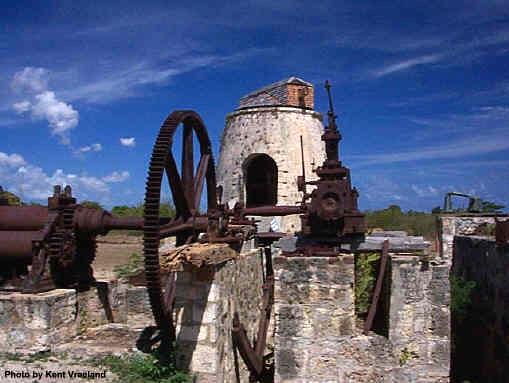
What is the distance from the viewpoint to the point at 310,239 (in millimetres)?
7926

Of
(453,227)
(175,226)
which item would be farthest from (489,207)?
(175,226)

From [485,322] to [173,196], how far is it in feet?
21.4

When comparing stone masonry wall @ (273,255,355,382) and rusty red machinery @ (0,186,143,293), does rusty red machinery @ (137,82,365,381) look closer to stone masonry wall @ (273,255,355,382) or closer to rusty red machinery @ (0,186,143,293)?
stone masonry wall @ (273,255,355,382)

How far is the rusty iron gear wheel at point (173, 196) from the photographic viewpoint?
18.7 feet

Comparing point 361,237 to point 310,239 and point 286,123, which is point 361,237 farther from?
point 286,123

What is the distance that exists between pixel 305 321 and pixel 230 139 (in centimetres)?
994

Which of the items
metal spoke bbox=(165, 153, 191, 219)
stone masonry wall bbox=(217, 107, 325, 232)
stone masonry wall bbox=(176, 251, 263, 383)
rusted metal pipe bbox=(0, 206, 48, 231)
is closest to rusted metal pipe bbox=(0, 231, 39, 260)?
rusted metal pipe bbox=(0, 206, 48, 231)

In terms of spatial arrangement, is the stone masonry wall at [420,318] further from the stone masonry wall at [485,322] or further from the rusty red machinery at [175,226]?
the stone masonry wall at [485,322]

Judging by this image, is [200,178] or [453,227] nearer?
[200,178]

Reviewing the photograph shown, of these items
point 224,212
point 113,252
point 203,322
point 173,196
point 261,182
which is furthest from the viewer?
point 113,252

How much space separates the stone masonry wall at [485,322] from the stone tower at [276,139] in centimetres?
567

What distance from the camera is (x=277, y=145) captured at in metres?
15.7

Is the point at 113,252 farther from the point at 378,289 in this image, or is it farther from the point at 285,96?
the point at 378,289

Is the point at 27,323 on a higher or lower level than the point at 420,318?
higher
